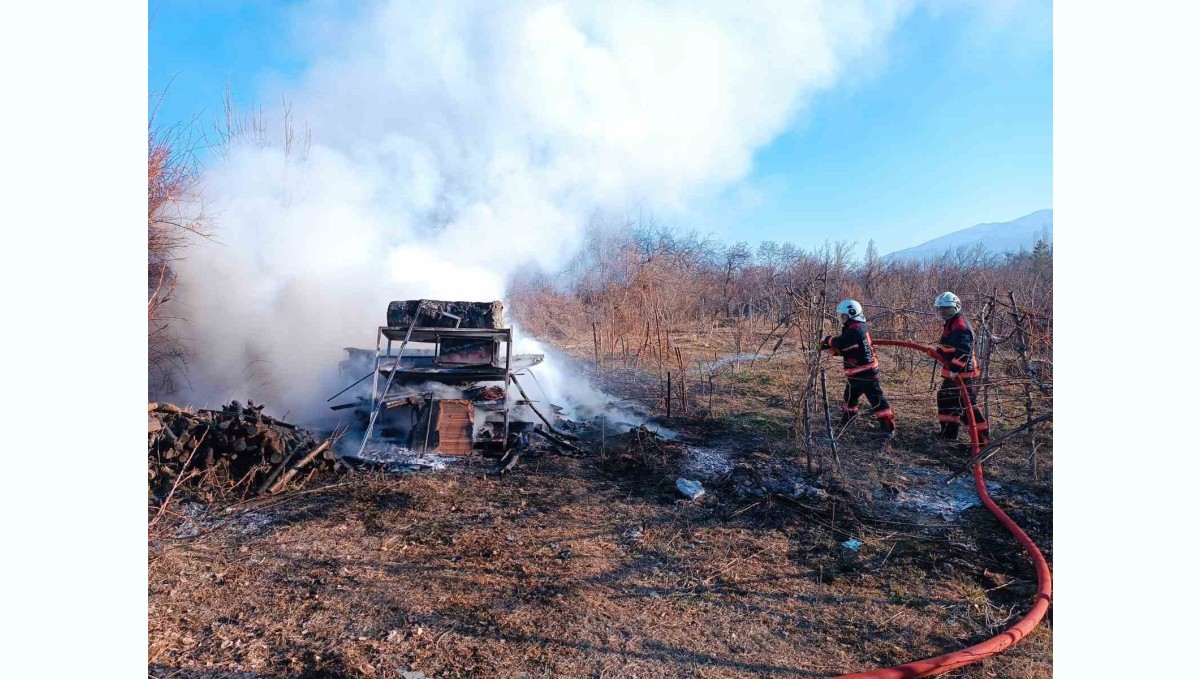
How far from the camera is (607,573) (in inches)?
163

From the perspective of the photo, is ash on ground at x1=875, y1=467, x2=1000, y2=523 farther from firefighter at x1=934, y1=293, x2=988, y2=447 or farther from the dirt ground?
firefighter at x1=934, y1=293, x2=988, y2=447

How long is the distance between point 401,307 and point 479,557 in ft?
14.4

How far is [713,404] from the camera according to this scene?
9.29 meters

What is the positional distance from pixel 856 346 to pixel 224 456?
7178 mm

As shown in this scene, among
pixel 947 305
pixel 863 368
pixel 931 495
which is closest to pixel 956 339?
pixel 947 305

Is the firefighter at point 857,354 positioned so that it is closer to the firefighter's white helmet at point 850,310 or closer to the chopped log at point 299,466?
the firefighter's white helmet at point 850,310

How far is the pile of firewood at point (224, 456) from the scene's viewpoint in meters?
5.49

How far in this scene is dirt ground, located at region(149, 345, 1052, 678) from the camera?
10.5 feet

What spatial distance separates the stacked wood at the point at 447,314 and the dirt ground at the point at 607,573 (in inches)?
84.5

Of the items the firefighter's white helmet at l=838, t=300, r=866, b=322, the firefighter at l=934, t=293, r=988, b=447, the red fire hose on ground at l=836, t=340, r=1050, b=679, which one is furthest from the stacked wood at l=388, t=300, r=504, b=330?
the red fire hose on ground at l=836, t=340, r=1050, b=679

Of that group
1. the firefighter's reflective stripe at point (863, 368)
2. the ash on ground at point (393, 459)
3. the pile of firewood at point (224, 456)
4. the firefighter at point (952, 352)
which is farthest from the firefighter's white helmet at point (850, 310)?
the pile of firewood at point (224, 456)

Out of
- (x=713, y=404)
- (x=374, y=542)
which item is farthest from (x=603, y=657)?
(x=713, y=404)

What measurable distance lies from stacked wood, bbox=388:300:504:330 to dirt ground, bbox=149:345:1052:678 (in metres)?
2.15

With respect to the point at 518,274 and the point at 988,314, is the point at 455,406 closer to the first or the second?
the point at 988,314
